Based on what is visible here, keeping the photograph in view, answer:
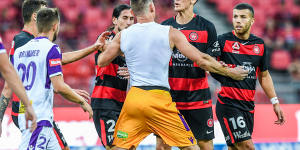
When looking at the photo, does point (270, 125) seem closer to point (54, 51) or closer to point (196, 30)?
point (196, 30)

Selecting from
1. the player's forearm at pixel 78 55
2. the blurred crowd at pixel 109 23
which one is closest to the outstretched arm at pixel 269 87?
the player's forearm at pixel 78 55

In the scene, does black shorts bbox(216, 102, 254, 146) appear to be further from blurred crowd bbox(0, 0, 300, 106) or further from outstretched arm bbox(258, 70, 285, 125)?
blurred crowd bbox(0, 0, 300, 106)

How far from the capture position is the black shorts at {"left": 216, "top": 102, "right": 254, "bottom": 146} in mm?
6836

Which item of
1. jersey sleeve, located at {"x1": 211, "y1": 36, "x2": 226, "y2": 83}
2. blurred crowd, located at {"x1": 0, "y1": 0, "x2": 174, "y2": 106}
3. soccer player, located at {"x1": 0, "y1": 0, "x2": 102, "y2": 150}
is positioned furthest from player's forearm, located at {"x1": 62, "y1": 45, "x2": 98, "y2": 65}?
blurred crowd, located at {"x1": 0, "y1": 0, "x2": 174, "y2": 106}

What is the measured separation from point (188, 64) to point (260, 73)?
1.41 m

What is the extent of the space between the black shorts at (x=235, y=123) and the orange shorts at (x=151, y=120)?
64.2 inches

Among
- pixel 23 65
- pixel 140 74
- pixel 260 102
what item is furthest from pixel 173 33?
pixel 260 102

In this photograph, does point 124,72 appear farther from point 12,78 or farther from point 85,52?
point 12,78

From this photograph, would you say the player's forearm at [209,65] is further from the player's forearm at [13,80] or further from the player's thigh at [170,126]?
the player's forearm at [13,80]

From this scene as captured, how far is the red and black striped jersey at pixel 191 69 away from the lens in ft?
21.6

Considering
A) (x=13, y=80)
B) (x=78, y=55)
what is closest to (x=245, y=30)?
(x=78, y=55)

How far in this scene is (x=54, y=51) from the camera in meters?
5.01

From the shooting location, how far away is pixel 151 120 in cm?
531

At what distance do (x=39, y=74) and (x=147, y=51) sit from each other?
124cm
